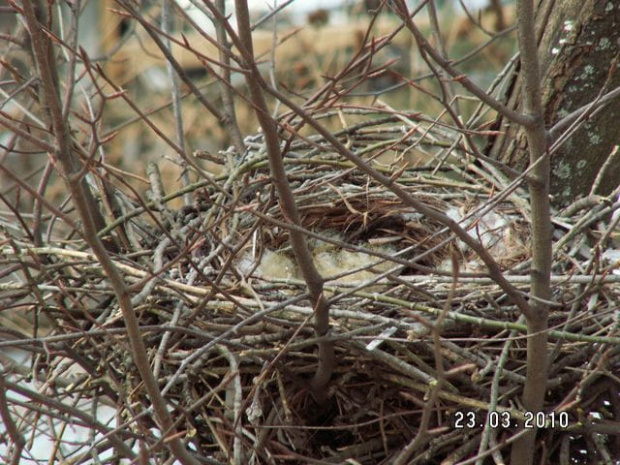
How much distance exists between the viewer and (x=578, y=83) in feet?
7.20

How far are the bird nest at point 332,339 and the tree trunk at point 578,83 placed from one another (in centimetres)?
16

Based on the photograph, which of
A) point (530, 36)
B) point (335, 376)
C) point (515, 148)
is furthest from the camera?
point (515, 148)

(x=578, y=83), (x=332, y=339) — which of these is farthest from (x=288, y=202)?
(x=578, y=83)

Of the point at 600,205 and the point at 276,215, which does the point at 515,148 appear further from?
the point at 276,215

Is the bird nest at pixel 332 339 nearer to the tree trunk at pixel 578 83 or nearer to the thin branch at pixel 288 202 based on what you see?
the thin branch at pixel 288 202

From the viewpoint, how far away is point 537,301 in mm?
1515

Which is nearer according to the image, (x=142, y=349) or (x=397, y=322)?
(x=142, y=349)

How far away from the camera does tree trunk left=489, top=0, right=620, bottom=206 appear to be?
7.09 feet

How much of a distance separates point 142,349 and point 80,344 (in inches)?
23.3

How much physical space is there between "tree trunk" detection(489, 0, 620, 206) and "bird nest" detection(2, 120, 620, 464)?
155 millimetres

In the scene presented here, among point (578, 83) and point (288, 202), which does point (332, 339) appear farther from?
point (578, 83)

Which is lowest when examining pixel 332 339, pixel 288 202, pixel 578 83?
pixel 332 339

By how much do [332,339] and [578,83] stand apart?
1.05m

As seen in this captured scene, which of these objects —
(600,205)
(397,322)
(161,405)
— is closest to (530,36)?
(397,322)
